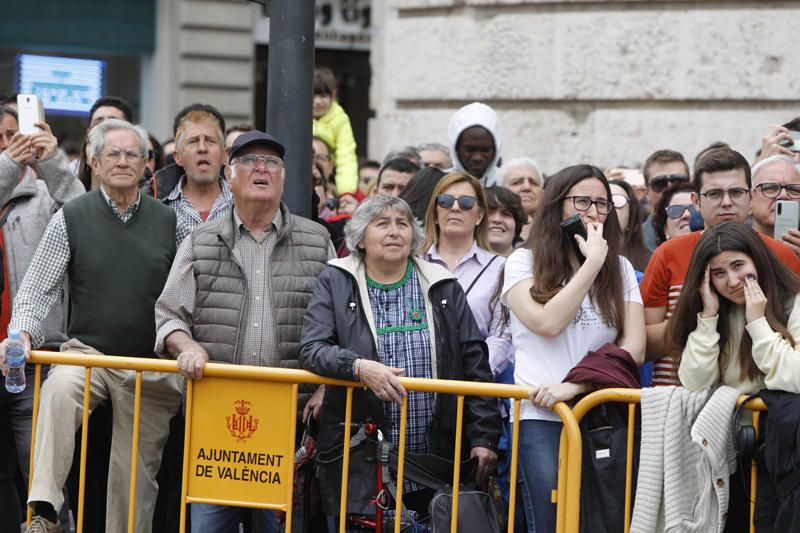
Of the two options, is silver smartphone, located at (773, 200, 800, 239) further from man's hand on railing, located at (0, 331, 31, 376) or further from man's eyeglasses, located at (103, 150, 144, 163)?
man's hand on railing, located at (0, 331, 31, 376)

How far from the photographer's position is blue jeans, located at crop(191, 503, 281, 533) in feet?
19.1

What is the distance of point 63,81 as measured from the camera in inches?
618

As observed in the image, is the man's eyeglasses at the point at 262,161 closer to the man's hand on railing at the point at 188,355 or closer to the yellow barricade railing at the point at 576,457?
the man's hand on railing at the point at 188,355

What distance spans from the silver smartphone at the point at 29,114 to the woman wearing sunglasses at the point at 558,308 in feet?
8.11

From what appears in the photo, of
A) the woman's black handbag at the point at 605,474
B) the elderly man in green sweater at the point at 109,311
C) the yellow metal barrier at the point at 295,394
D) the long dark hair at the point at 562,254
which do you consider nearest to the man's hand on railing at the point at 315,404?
the yellow metal barrier at the point at 295,394

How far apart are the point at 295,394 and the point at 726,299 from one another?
181 cm

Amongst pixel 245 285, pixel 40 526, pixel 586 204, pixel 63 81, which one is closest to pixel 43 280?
pixel 245 285

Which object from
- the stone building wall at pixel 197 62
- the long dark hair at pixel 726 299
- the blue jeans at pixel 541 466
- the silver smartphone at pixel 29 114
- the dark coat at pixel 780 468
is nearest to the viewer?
the dark coat at pixel 780 468

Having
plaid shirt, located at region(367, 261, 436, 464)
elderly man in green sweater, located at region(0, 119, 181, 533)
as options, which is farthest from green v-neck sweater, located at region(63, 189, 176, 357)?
plaid shirt, located at region(367, 261, 436, 464)

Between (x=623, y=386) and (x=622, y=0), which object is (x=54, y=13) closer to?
(x=622, y=0)

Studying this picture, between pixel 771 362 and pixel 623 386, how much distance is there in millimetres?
601

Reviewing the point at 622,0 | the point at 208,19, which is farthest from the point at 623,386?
the point at 208,19

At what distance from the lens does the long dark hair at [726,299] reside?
522cm

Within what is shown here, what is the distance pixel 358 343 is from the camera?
18.5ft
